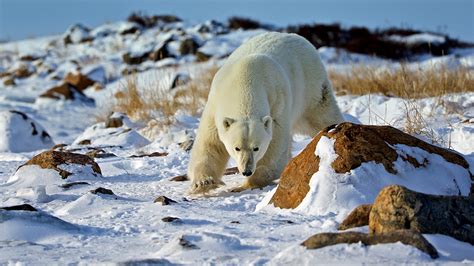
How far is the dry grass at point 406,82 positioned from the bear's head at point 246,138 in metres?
2.62

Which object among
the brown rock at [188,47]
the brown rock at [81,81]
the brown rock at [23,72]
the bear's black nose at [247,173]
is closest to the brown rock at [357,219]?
the bear's black nose at [247,173]

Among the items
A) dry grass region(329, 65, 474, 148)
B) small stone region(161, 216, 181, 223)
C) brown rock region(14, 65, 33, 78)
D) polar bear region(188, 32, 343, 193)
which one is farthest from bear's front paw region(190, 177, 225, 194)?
brown rock region(14, 65, 33, 78)

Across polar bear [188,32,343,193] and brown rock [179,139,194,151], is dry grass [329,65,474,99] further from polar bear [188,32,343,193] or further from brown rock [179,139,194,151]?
brown rock [179,139,194,151]

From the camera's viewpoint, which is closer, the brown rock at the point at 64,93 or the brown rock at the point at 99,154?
the brown rock at the point at 99,154

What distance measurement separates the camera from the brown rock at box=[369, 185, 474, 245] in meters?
2.69

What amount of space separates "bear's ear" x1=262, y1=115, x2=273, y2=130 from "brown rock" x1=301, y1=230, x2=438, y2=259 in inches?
79.7

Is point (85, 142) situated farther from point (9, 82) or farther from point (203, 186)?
point (9, 82)

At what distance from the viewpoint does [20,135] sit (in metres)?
8.12

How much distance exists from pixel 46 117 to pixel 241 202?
8817 mm

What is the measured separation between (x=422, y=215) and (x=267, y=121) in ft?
6.66

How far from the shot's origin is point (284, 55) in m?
5.62

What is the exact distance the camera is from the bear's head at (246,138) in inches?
175

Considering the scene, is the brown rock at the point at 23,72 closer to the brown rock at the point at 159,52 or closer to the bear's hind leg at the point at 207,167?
the brown rock at the point at 159,52

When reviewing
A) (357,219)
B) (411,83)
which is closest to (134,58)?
(411,83)
